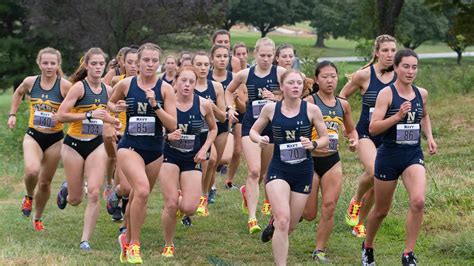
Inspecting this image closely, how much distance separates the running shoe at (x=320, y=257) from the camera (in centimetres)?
848

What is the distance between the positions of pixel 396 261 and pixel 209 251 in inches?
79.7

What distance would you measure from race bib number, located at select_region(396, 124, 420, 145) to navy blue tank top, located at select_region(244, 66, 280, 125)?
3.03 meters

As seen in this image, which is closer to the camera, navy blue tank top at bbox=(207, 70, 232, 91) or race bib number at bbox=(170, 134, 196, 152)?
race bib number at bbox=(170, 134, 196, 152)

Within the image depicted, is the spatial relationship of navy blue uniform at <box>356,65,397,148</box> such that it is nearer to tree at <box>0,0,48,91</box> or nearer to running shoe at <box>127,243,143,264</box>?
running shoe at <box>127,243,143,264</box>

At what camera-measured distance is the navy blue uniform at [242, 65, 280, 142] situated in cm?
1045

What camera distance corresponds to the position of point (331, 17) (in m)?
72.7

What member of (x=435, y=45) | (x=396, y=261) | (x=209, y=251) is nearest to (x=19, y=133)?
(x=209, y=251)

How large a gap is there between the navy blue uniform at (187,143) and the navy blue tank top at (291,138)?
1.20 metres

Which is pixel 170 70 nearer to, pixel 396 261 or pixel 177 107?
pixel 177 107

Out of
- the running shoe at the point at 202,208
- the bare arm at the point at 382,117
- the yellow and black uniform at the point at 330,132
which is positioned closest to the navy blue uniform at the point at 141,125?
the yellow and black uniform at the point at 330,132

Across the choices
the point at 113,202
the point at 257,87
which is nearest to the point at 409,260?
the point at 257,87

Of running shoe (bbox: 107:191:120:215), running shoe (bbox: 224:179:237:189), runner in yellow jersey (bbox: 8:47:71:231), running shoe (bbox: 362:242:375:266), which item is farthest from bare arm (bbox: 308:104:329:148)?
running shoe (bbox: 224:179:237:189)

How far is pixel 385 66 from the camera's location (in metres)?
9.36

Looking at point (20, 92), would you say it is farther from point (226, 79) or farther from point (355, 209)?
point (355, 209)
